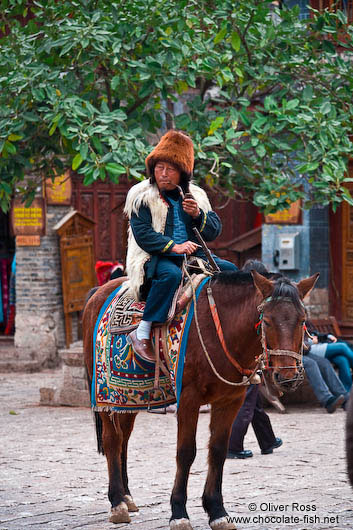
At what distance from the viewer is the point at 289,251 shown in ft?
49.3

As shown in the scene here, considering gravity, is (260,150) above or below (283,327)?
above

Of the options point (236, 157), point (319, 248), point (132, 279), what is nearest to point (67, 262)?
point (319, 248)

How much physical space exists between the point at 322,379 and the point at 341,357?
0.61 metres

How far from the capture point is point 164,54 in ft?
33.7

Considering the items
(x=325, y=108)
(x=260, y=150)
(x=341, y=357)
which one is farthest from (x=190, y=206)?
(x=341, y=357)

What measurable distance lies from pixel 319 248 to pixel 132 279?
8.82m

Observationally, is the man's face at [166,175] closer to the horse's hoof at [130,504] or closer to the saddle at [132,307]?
the saddle at [132,307]

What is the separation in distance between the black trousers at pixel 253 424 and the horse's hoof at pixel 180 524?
2.93 m

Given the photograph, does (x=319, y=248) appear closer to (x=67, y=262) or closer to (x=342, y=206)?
(x=342, y=206)

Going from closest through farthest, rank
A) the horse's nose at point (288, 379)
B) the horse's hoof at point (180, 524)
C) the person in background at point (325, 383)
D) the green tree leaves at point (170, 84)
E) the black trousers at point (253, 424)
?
the horse's nose at point (288, 379), the horse's hoof at point (180, 524), the black trousers at point (253, 424), the green tree leaves at point (170, 84), the person in background at point (325, 383)

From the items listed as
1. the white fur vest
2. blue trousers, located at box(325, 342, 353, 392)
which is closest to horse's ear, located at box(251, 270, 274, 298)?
the white fur vest

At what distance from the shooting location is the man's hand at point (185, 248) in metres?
6.45

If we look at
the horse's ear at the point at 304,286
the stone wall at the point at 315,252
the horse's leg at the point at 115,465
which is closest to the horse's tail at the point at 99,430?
the horse's leg at the point at 115,465

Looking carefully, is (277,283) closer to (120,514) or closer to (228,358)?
(228,358)
